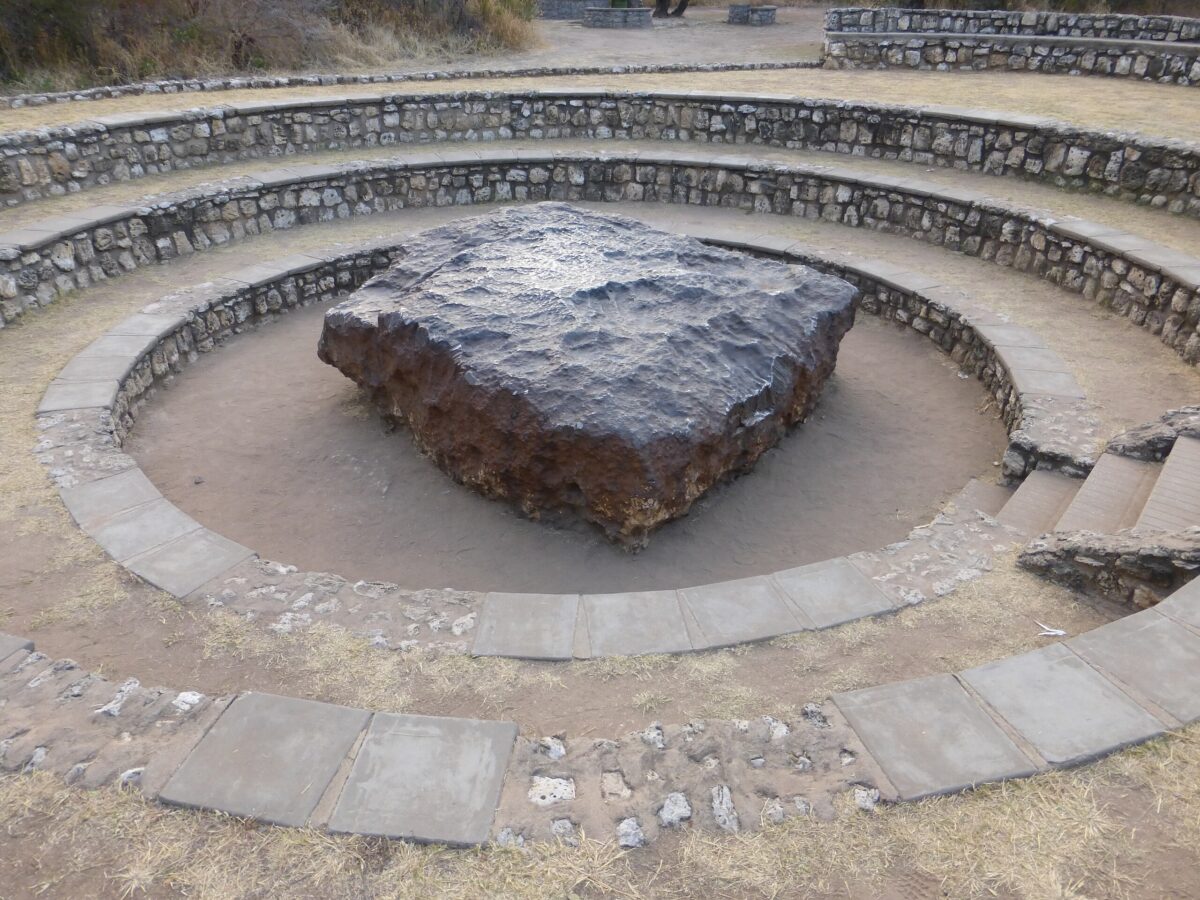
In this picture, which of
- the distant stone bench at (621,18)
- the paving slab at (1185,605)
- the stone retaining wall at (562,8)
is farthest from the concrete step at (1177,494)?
the stone retaining wall at (562,8)

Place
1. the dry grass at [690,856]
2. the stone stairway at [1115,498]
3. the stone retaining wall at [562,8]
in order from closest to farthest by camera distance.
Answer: the dry grass at [690,856], the stone stairway at [1115,498], the stone retaining wall at [562,8]

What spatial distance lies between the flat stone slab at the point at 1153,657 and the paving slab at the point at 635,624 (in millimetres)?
1492

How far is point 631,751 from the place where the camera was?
2.68 meters

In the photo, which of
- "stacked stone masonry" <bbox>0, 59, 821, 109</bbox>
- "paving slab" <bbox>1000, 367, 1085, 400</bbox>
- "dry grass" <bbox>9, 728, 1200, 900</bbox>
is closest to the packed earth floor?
"dry grass" <bbox>9, 728, 1200, 900</bbox>

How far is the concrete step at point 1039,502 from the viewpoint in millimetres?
4227

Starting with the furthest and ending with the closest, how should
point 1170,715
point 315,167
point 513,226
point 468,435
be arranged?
1. point 315,167
2. point 513,226
3. point 468,435
4. point 1170,715

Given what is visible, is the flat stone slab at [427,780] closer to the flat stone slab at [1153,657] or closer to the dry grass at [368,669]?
the dry grass at [368,669]

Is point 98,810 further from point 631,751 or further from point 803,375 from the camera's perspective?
point 803,375

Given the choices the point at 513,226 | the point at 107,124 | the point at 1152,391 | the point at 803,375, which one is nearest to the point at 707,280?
the point at 803,375

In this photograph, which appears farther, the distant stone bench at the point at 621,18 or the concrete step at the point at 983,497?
the distant stone bench at the point at 621,18

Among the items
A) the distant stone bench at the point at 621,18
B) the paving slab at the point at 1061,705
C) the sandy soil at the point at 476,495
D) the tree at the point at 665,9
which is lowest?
the sandy soil at the point at 476,495

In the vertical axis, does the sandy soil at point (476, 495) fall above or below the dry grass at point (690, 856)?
below

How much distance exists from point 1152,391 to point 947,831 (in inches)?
171

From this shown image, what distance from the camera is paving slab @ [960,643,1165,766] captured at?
2545 millimetres
